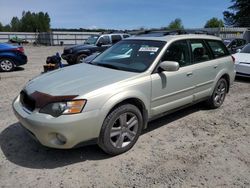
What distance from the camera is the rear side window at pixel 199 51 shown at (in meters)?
5.15

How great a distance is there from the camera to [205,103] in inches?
236

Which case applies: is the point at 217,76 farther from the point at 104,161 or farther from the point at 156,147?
the point at 104,161

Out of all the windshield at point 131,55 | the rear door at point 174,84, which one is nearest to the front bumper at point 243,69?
the rear door at point 174,84

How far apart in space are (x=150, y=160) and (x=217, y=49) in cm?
336

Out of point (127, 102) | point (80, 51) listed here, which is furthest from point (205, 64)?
point (80, 51)

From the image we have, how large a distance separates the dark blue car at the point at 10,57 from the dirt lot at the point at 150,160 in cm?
655

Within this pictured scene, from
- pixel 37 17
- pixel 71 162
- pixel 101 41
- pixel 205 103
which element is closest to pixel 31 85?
pixel 71 162

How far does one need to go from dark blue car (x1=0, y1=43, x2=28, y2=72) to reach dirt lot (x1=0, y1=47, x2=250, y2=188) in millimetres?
6547

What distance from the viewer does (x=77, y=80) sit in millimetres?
3893

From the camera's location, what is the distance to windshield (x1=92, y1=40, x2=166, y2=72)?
4.35 meters

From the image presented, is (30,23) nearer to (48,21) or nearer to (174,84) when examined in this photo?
(48,21)

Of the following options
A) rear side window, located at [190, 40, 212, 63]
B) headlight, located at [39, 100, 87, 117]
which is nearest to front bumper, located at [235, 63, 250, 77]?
rear side window, located at [190, 40, 212, 63]

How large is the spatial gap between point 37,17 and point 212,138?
110 m

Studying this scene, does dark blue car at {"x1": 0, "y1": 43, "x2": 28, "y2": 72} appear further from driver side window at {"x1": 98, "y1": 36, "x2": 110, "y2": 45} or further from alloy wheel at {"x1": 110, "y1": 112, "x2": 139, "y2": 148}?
alloy wheel at {"x1": 110, "y1": 112, "x2": 139, "y2": 148}
